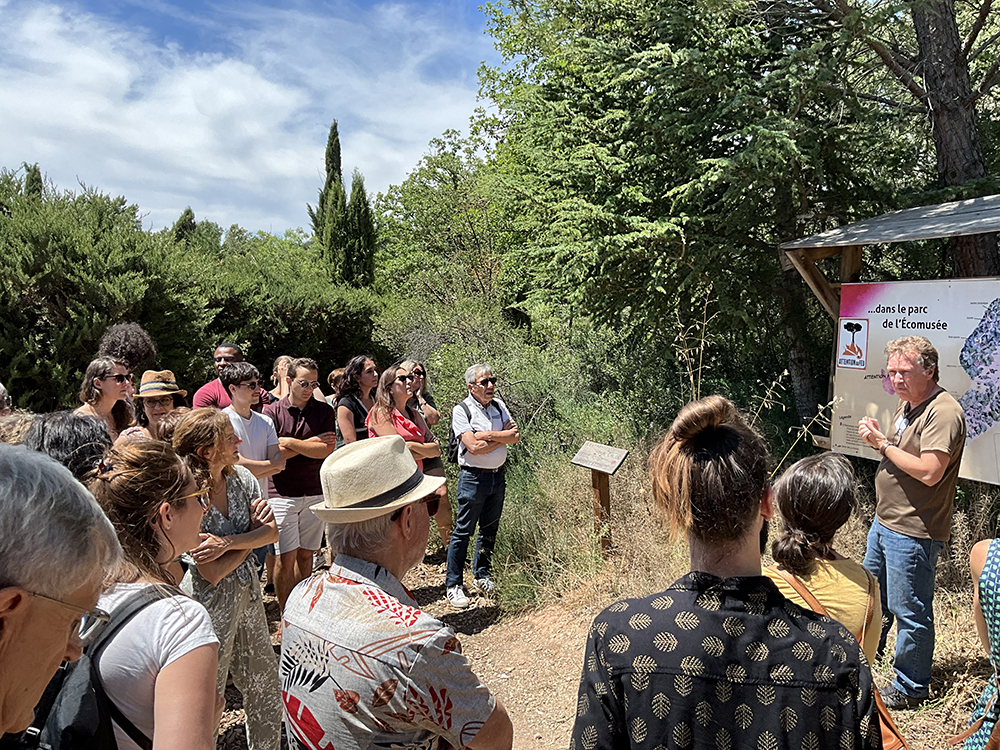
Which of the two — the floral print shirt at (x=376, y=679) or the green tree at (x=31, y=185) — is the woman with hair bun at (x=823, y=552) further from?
the green tree at (x=31, y=185)

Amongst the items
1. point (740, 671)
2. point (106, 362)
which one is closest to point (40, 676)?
point (740, 671)

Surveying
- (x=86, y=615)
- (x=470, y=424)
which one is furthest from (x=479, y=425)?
(x=86, y=615)

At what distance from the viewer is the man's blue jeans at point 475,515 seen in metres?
5.58

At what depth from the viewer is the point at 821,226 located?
7.54m

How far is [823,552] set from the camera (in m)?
2.20

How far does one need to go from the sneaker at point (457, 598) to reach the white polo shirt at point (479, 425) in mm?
1080

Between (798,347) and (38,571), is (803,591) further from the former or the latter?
(798,347)

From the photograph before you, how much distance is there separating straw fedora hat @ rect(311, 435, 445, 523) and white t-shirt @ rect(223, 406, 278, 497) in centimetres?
273

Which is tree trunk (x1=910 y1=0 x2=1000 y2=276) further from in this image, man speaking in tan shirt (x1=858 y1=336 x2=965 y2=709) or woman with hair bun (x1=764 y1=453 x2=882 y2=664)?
woman with hair bun (x1=764 y1=453 x2=882 y2=664)

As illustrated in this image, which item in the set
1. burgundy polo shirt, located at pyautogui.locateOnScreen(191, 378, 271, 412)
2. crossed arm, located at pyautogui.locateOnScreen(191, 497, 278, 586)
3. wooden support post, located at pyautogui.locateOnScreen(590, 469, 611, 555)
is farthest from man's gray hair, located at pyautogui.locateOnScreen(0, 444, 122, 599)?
wooden support post, located at pyautogui.locateOnScreen(590, 469, 611, 555)

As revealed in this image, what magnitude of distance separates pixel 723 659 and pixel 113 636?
4.62 feet

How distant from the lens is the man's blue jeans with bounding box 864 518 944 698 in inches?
135

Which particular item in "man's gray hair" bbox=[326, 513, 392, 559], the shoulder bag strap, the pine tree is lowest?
the shoulder bag strap

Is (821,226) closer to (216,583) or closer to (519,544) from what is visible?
(519,544)
